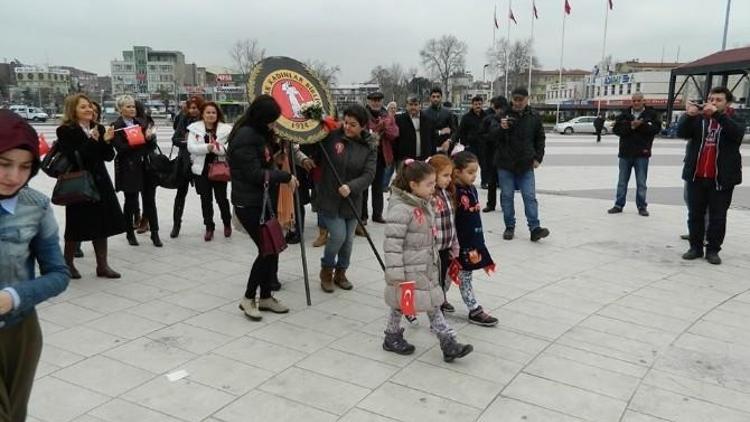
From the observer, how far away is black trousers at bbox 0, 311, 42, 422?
77.1 inches

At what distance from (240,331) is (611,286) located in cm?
327

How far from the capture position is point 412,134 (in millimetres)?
7988

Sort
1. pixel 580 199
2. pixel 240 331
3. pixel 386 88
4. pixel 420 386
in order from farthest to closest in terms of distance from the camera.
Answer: pixel 386 88
pixel 580 199
pixel 240 331
pixel 420 386

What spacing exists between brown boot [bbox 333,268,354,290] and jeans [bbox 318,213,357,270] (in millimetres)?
42

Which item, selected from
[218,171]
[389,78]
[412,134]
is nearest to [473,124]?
[412,134]

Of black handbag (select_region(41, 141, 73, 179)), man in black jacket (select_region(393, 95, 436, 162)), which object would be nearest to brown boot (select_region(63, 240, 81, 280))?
black handbag (select_region(41, 141, 73, 179))

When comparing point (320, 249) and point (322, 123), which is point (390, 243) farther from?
point (320, 249)

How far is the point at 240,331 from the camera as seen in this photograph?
4.13 meters

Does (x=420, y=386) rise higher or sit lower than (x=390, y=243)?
lower

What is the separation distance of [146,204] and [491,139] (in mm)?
4057

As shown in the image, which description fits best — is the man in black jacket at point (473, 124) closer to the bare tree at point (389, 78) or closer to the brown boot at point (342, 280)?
the brown boot at point (342, 280)

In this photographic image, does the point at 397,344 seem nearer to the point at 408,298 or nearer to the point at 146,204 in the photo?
the point at 408,298

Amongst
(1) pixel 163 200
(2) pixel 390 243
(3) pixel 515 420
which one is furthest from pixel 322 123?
(1) pixel 163 200

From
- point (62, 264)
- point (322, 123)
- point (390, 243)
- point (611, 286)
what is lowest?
point (611, 286)
